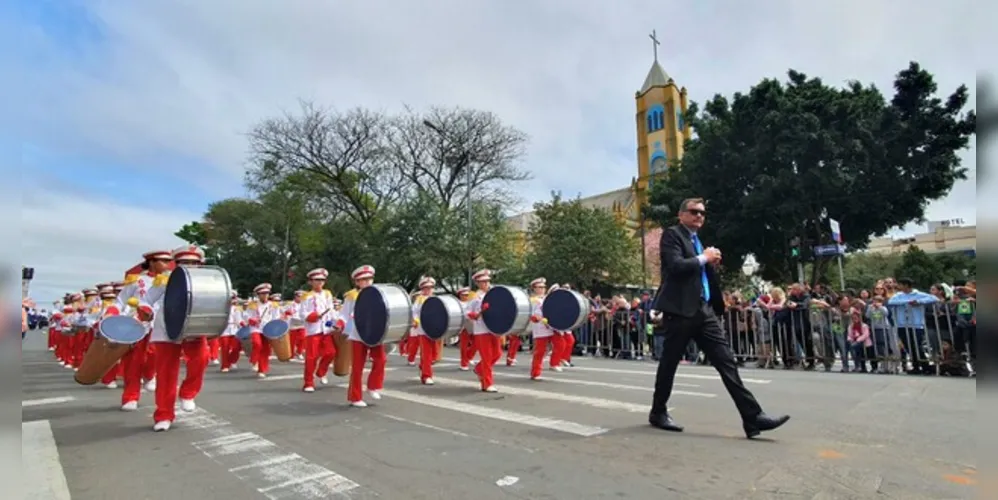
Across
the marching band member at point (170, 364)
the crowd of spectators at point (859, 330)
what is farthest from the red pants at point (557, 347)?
the marching band member at point (170, 364)

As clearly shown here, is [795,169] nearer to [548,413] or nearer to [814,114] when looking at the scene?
[814,114]

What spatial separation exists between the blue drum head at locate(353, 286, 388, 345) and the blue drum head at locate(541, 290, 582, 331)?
164 inches

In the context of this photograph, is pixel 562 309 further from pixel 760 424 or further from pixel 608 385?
pixel 760 424

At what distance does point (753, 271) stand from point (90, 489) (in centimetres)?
3461

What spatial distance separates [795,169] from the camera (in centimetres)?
2489

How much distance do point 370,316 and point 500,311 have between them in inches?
100

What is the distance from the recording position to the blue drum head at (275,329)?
1200 centimetres

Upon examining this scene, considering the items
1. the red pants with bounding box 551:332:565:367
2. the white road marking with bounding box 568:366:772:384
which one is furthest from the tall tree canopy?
the red pants with bounding box 551:332:565:367

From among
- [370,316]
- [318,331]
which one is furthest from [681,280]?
[318,331]

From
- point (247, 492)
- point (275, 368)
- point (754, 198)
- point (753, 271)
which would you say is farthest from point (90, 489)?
point (753, 271)

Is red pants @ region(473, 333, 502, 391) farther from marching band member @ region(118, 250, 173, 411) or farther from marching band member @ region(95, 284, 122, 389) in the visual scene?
marching band member @ region(95, 284, 122, 389)

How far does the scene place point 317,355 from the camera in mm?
9641

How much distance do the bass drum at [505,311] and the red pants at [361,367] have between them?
2.04 metres

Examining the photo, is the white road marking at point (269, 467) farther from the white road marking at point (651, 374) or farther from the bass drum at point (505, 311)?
the white road marking at point (651, 374)
